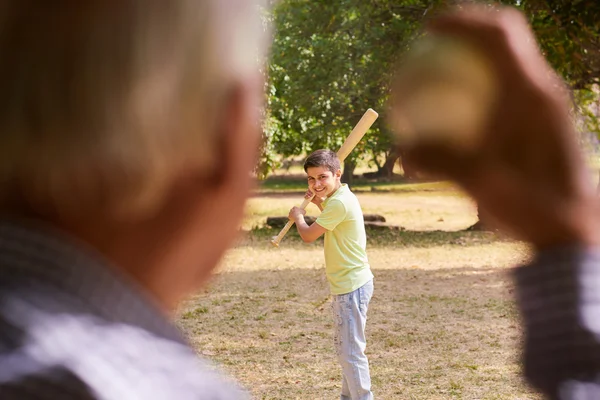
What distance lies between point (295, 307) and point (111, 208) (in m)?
9.42

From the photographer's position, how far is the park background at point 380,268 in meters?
6.60

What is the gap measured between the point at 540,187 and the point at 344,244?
518 centimetres

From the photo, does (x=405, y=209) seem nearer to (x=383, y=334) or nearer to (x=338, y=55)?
(x=338, y=55)

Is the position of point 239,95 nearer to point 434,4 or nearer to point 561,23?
point 561,23

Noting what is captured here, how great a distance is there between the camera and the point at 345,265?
5.70 metres

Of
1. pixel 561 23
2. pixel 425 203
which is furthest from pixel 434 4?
pixel 425 203

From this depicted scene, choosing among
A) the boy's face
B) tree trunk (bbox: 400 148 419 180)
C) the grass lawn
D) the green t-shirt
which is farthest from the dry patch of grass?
tree trunk (bbox: 400 148 419 180)

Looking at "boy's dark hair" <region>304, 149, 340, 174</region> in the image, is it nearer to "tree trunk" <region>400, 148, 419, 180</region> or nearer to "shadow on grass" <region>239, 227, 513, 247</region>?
"tree trunk" <region>400, 148, 419, 180</region>

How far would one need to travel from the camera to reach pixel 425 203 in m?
26.3

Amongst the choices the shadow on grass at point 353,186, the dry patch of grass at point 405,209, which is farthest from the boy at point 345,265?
the shadow on grass at point 353,186

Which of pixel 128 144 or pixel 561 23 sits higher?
pixel 561 23

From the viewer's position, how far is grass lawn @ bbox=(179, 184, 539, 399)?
684 centimetres

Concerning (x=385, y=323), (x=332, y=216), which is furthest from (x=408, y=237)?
(x=332, y=216)

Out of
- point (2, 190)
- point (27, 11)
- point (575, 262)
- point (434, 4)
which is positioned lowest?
point (575, 262)
